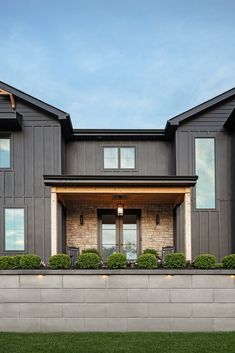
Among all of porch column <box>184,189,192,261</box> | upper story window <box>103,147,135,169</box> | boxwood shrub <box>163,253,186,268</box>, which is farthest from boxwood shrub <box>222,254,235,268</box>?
upper story window <box>103,147,135,169</box>

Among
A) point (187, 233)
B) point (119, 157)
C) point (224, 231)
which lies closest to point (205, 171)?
point (224, 231)

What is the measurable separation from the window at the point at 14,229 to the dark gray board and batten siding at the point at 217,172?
564 cm

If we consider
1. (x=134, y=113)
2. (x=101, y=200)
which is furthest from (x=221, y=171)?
(x=134, y=113)

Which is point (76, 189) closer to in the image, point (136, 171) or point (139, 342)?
point (136, 171)

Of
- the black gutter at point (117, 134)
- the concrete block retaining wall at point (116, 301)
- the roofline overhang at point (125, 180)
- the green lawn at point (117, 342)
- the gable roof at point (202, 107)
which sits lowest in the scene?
the green lawn at point (117, 342)

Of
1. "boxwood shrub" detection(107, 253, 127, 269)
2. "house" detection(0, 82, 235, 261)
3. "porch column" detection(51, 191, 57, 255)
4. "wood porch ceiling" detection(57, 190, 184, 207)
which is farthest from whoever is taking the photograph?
"house" detection(0, 82, 235, 261)

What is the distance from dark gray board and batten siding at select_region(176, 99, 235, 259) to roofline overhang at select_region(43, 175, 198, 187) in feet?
A: 7.11

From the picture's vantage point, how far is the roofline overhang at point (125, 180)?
41.0 feet

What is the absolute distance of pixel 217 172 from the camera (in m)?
15.0

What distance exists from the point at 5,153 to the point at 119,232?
502 cm

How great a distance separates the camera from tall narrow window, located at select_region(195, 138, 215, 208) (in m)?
A: 14.8

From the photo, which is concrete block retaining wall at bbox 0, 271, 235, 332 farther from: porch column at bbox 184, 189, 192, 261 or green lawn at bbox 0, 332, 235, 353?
porch column at bbox 184, 189, 192, 261

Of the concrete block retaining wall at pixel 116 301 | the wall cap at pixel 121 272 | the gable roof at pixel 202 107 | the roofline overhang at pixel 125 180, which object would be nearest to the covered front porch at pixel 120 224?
the roofline overhang at pixel 125 180

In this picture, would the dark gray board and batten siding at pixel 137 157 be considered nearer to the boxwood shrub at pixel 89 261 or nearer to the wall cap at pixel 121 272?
the boxwood shrub at pixel 89 261
